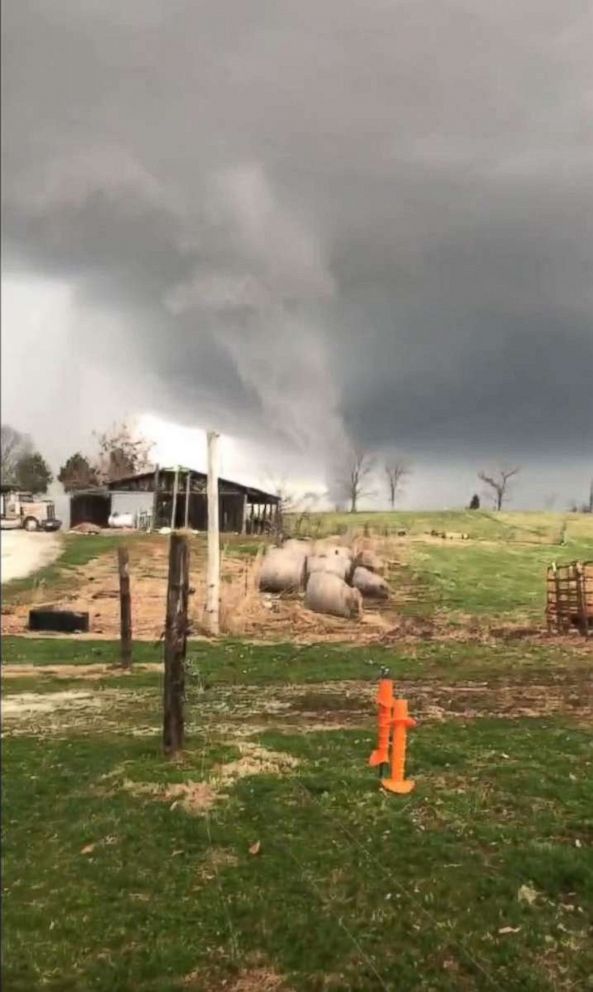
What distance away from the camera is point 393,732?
6160mm

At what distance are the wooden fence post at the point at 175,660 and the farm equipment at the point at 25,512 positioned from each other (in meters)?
3.05

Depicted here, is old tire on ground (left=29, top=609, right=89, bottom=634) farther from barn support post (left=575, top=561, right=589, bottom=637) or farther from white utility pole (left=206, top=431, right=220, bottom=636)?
barn support post (left=575, top=561, right=589, bottom=637)

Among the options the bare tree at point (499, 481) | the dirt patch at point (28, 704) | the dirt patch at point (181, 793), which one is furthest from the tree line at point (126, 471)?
the dirt patch at point (181, 793)

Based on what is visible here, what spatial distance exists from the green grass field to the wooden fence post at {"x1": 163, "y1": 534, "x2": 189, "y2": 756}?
145 mm

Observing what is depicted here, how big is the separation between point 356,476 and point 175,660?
3930mm

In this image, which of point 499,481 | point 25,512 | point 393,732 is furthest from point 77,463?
point 393,732

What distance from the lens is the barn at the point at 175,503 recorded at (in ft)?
10.1

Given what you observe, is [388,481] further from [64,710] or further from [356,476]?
[64,710]

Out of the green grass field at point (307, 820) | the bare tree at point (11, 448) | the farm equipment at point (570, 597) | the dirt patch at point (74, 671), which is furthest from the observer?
the farm equipment at point (570, 597)

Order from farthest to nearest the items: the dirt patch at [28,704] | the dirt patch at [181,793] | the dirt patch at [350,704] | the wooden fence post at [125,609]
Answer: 1. the dirt patch at [350,704]
2. the dirt patch at [181,793]
3. the wooden fence post at [125,609]
4. the dirt patch at [28,704]

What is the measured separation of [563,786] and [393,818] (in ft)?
5.60

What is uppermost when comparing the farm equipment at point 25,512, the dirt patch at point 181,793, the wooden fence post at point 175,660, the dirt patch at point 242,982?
the farm equipment at point 25,512

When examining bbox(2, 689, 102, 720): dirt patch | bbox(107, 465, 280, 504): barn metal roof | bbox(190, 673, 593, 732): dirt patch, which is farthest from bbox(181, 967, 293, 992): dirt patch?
bbox(190, 673, 593, 732): dirt patch

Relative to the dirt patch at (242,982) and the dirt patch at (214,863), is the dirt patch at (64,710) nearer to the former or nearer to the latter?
the dirt patch at (214,863)
